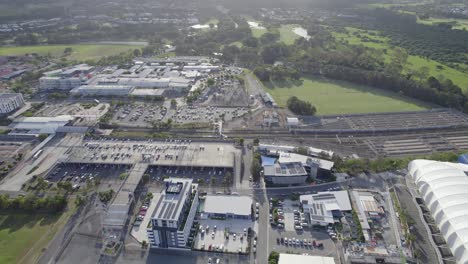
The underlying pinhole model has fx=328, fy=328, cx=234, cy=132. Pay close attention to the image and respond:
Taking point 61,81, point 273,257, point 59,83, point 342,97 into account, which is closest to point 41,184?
point 273,257

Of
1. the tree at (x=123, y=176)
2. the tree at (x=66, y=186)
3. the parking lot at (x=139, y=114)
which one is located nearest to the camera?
the tree at (x=66, y=186)

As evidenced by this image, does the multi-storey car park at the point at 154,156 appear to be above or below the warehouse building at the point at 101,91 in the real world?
below

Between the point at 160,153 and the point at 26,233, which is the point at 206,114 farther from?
the point at 26,233

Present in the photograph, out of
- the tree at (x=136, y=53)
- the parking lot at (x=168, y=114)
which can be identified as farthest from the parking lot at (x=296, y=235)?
the tree at (x=136, y=53)

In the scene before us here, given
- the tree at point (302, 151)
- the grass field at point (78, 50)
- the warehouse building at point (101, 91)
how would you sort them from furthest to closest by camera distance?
the grass field at point (78, 50) → the warehouse building at point (101, 91) → the tree at point (302, 151)

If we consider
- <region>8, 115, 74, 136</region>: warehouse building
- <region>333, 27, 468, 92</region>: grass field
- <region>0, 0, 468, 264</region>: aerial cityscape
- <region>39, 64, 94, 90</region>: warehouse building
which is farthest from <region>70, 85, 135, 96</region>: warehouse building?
<region>333, 27, 468, 92</region>: grass field

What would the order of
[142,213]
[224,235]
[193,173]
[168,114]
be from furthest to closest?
[168,114], [193,173], [142,213], [224,235]

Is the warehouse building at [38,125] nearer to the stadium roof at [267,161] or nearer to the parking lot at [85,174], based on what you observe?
the parking lot at [85,174]

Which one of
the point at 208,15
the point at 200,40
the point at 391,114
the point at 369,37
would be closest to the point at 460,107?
the point at 391,114
